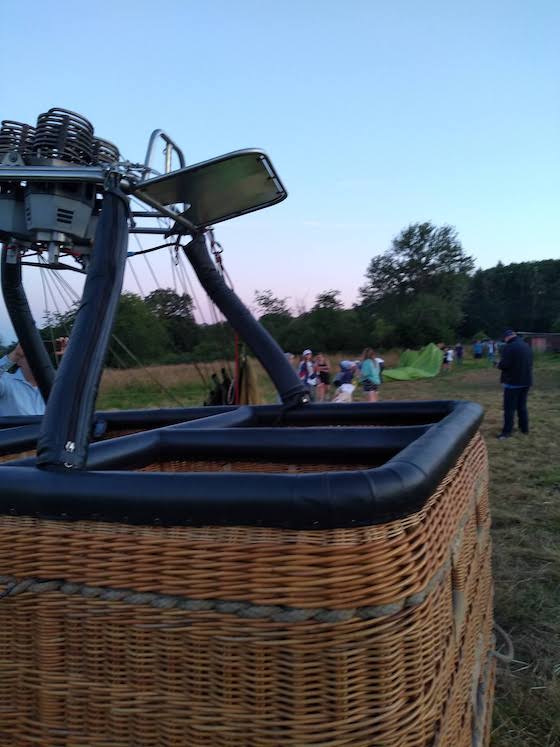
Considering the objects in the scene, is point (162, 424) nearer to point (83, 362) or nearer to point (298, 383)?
point (298, 383)

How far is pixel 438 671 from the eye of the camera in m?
0.90

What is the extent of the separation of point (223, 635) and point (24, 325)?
6.16ft

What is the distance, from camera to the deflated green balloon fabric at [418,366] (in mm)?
22062

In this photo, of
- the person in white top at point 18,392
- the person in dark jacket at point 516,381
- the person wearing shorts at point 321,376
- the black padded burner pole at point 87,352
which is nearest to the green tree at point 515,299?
the person wearing shorts at point 321,376

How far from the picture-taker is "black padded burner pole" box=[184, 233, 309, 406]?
2184 millimetres

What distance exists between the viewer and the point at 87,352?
1.20 metres

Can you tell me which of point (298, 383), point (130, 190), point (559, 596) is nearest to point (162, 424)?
point (298, 383)

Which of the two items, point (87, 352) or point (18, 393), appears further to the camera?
point (18, 393)

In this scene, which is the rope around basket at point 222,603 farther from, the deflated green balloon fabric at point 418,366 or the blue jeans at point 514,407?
the deflated green balloon fabric at point 418,366

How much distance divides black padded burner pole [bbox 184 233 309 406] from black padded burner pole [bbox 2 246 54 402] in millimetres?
625

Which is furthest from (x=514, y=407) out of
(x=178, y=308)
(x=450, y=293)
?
(x=450, y=293)

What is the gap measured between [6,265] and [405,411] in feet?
4.75

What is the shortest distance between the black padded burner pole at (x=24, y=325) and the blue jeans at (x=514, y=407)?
648cm

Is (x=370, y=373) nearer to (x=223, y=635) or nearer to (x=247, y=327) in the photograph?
(x=247, y=327)
